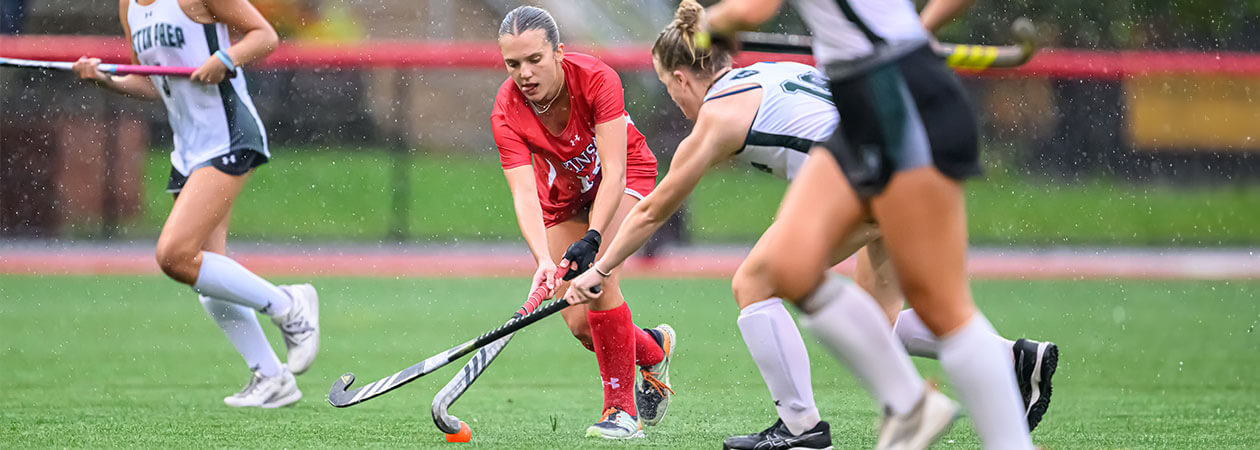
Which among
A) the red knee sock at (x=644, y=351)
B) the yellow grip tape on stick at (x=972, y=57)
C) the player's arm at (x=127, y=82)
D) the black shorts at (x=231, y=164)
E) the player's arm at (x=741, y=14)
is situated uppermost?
the player's arm at (x=741, y=14)

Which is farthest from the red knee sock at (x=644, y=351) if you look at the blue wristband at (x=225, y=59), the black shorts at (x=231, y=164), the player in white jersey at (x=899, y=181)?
the player in white jersey at (x=899, y=181)

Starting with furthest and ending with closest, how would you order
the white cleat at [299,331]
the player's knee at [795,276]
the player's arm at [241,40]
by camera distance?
the white cleat at [299,331] < the player's arm at [241,40] < the player's knee at [795,276]

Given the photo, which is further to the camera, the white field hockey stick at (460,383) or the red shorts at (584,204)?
the red shorts at (584,204)

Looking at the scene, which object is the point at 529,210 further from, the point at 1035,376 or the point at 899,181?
the point at 899,181

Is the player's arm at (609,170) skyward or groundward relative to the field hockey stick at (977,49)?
groundward

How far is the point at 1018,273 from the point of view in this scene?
940 cm

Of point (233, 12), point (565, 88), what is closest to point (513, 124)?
point (565, 88)

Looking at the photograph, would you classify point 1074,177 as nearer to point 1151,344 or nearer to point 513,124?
point 1151,344

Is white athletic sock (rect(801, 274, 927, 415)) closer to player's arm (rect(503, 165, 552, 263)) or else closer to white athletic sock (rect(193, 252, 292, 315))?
player's arm (rect(503, 165, 552, 263))

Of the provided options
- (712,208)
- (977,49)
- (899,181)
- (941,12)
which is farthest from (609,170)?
(712,208)

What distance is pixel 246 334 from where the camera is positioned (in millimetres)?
4680

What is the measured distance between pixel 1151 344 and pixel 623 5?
5.66 m

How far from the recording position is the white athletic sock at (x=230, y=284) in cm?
451

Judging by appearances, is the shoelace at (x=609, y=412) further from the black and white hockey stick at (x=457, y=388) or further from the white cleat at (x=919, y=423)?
the white cleat at (x=919, y=423)
